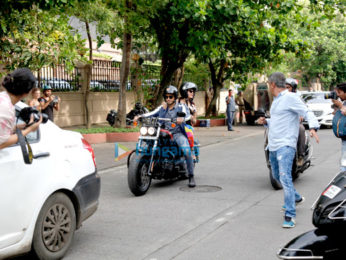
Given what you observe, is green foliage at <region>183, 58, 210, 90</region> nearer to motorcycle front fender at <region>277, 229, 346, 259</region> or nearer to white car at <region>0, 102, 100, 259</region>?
white car at <region>0, 102, 100, 259</region>

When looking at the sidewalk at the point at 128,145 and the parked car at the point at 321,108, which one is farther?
the parked car at the point at 321,108

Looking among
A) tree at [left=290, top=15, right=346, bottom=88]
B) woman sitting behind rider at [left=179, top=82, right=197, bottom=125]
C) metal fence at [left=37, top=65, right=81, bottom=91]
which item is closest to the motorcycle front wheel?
woman sitting behind rider at [left=179, top=82, right=197, bottom=125]

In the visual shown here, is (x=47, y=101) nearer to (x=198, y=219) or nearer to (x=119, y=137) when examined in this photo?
(x=119, y=137)

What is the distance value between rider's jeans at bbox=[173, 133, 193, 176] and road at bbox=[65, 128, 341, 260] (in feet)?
1.31

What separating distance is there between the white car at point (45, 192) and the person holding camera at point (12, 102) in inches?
5.2

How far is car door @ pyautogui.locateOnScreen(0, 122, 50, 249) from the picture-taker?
13.6ft

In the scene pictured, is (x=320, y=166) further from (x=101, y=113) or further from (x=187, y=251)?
(x=101, y=113)

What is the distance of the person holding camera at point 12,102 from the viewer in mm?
3959

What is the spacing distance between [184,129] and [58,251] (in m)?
4.12

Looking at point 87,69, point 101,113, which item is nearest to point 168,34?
point 87,69

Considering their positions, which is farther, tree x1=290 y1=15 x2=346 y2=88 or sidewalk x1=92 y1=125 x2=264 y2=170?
tree x1=290 y1=15 x2=346 y2=88

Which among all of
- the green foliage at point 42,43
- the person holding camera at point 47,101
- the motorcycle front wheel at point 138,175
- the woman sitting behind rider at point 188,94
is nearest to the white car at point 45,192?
the motorcycle front wheel at point 138,175

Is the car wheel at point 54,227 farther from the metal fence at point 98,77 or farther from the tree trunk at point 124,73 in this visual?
the metal fence at point 98,77

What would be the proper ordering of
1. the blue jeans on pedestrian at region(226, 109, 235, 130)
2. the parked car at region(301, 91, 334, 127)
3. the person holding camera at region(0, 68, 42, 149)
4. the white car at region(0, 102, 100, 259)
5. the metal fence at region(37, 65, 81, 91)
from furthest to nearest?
the parked car at region(301, 91, 334, 127)
the blue jeans on pedestrian at region(226, 109, 235, 130)
the metal fence at region(37, 65, 81, 91)
the white car at region(0, 102, 100, 259)
the person holding camera at region(0, 68, 42, 149)
